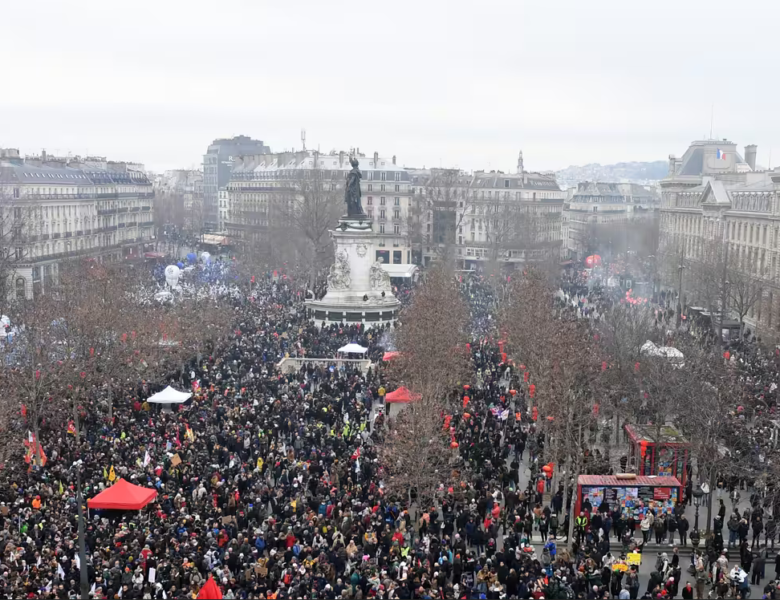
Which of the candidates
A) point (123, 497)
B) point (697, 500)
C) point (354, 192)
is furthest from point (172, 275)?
point (697, 500)

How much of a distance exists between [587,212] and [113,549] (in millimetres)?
132966

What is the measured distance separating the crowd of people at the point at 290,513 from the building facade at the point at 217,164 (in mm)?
129345

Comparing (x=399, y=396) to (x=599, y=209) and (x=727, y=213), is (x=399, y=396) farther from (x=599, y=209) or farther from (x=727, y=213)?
(x=599, y=209)

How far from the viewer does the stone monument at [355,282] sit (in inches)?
2325

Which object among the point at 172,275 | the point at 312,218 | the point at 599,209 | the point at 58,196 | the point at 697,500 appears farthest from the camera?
the point at 599,209

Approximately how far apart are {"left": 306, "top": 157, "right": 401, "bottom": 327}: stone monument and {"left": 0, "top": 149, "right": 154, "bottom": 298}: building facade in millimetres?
23167

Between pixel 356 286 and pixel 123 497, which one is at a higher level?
pixel 356 286

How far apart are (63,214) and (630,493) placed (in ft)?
248

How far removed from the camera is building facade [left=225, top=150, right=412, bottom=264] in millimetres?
93500

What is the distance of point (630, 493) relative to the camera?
25.2 meters

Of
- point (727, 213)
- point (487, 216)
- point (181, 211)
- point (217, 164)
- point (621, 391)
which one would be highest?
point (217, 164)

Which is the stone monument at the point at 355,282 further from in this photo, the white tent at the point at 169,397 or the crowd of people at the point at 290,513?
the white tent at the point at 169,397

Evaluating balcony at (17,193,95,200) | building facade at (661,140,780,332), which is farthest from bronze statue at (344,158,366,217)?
balcony at (17,193,95,200)

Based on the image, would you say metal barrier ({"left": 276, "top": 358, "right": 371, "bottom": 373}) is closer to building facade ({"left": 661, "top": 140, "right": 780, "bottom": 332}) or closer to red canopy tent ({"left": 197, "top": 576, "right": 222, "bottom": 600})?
building facade ({"left": 661, "top": 140, "right": 780, "bottom": 332})
